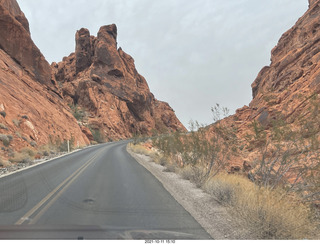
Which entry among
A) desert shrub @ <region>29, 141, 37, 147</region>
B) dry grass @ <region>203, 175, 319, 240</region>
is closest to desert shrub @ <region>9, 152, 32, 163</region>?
desert shrub @ <region>29, 141, 37, 147</region>

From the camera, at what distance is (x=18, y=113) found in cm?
2612

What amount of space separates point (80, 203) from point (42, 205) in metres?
0.92

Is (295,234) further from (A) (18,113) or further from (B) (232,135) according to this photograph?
(A) (18,113)

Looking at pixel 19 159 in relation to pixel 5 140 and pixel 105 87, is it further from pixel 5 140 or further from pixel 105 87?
pixel 105 87

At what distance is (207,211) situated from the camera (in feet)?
18.6

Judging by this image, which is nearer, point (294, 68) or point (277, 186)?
point (277, 186)

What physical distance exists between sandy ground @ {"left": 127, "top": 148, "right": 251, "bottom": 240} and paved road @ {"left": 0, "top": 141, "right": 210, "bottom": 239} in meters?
0.22

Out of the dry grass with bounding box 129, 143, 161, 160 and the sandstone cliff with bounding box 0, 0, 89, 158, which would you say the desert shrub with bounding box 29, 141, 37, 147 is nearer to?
the sandstone cliff with bounding box 0, 0, 89, 158

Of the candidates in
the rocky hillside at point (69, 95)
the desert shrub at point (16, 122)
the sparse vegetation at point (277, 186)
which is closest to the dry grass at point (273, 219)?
the sparse vegetation at point (277, 186)

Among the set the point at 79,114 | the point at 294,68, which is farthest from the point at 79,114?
the point at 294,68

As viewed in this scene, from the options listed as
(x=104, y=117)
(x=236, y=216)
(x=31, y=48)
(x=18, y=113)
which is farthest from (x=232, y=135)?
(x=104, y=117)

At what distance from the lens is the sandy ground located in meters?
4.30

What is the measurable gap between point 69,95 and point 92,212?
8477 centimetres

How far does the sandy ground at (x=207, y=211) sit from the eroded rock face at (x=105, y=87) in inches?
2575
